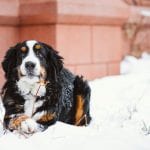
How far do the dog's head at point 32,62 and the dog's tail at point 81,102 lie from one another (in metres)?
0.49

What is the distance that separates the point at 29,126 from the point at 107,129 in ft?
2.24

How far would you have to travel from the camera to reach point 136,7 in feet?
42.4

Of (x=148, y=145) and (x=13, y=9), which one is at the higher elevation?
(x=13, y=9)

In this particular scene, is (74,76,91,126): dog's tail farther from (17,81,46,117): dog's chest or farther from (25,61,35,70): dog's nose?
(25,61,35,70): dog's nose

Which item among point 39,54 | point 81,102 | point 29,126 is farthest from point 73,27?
point 29,126

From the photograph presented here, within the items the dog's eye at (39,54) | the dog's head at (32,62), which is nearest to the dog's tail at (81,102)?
the dog's head at (32,62)

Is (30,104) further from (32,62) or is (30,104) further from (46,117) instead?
(32,62)

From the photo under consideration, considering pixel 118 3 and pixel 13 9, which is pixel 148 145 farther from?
pixel 118 3

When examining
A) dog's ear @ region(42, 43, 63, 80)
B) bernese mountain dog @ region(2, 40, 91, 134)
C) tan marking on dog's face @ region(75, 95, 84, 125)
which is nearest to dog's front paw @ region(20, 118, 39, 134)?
bernese mountain dog @ region(2, 40, 91, 134)

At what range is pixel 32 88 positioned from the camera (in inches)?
209

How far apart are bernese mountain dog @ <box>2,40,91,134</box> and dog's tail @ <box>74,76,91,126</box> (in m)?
0.33

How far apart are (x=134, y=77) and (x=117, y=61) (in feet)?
2.25

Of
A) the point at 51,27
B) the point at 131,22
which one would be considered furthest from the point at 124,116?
the point at 131,22

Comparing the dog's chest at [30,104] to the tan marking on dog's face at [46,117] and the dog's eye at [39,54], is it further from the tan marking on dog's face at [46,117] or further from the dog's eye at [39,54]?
the dog's eye at [39,54]
